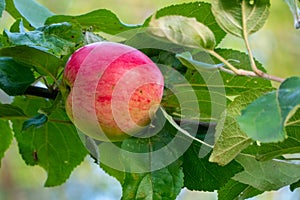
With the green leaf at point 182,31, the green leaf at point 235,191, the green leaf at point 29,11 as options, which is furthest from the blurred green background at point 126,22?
the green leaf at point 182,31

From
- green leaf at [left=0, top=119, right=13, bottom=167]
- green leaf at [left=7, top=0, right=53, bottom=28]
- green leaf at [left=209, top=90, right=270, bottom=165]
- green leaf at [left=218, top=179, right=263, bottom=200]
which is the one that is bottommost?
green leaf at [left=0, top=119, right=13, bottom=167]

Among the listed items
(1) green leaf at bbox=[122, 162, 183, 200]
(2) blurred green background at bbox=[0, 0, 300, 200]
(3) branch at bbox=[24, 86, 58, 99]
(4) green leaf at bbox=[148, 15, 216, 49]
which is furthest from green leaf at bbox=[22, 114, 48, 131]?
(2) blurred green background at bbox=[0, 0, 300, 200]

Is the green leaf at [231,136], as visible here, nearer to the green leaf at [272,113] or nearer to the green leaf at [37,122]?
the green leaf at [272,113]

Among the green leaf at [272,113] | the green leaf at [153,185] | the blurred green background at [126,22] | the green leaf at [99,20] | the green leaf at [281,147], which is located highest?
the green leaf at [272,113]

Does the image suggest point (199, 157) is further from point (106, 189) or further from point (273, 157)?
point (106, 189)

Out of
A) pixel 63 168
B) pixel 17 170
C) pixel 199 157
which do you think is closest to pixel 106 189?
pixel 17 170

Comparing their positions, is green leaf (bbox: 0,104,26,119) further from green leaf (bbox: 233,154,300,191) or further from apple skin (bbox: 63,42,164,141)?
green leaf (bbox: 233,154,300,191)

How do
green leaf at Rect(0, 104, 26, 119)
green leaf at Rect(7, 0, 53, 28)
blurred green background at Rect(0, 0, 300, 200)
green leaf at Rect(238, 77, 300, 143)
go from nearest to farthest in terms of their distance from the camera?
green leaf at Rect(238, 77, 300, 143) < green leaf at Rect(0, 104, 26, 119) < green leaf at Rect(7, 0, 53, 28) < blurred green background at Rect(0, 0, 300, 200)
